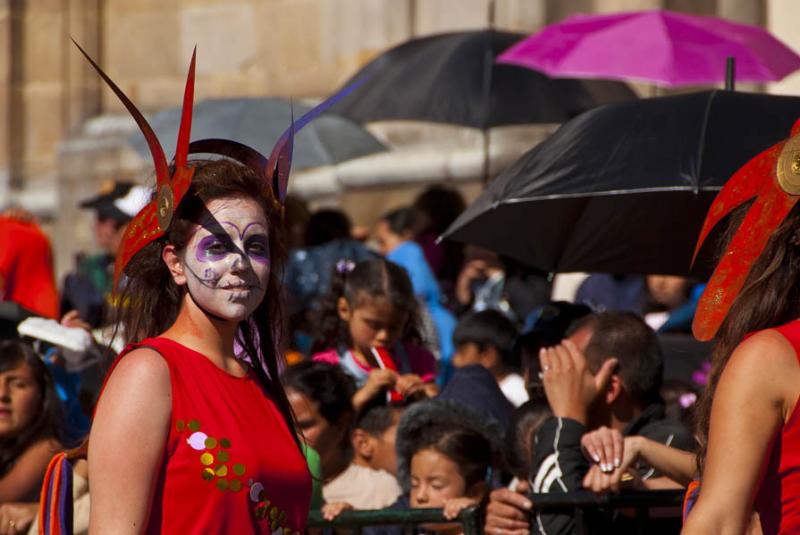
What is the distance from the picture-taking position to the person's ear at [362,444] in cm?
612

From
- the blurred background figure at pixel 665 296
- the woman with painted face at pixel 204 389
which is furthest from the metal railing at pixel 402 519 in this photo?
the blurred background figure at pixel 665 296

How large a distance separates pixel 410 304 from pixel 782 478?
3.57 meters

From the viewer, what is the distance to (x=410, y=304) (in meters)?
6.64

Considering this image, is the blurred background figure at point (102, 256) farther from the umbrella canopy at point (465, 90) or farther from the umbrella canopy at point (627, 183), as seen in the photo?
the umbrella canopy at point (627, 183)

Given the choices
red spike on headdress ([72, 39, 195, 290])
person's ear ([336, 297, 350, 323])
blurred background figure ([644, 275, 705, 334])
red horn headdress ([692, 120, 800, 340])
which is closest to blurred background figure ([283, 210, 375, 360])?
person's ear ([336, 297, 350, 323])

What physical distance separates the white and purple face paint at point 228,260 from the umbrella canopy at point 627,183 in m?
2.04

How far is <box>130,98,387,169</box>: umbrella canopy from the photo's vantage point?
28.8ft

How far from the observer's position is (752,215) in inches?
134

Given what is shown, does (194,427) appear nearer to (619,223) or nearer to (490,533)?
(490,533)

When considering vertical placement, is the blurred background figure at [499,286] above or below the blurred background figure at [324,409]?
below

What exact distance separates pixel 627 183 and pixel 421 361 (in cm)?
161

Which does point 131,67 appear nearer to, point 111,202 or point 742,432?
point 111,202

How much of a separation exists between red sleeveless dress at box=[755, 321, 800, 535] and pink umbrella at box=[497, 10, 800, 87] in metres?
4.25

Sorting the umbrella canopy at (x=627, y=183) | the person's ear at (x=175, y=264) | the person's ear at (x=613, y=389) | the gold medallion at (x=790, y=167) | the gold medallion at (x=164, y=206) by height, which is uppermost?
the gold medallion at (x=790, y=167)
